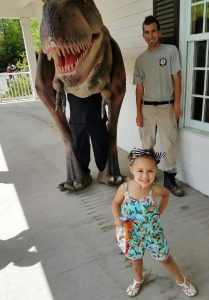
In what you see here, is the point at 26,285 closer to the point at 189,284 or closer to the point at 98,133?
the point at 189,284

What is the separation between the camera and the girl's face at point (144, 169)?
1458 millimetres

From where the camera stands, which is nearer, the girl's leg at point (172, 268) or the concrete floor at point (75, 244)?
the girl's leg at point (172, 268)

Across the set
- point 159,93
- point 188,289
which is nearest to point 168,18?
point 159,93

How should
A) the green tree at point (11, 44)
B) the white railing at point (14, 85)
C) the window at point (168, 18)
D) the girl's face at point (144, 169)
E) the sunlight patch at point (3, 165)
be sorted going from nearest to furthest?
the girl's face at point (144, 169) < the window at point (168, 18) < the sunlight patch at point (3, 165) < the white railing at point (14, 85) < the green tree at point (11, 44)

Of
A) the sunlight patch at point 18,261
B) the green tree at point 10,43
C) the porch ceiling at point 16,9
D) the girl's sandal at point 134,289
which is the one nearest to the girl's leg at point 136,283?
the girl's sandal at point 134,289

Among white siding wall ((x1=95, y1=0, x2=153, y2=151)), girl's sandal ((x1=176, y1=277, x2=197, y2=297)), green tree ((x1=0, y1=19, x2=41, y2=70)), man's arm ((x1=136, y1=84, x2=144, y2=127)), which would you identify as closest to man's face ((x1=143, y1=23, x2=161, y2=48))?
man's arm ((x1=136, y1=84, x2=144, y2=127))

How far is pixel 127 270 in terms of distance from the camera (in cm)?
195

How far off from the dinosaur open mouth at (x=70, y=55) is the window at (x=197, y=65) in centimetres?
104

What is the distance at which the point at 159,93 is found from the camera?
271 centimetres

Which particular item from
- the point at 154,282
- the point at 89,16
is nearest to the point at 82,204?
the point at 154,282

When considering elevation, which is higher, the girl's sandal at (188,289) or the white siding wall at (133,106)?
the white siding wall at (133,106)

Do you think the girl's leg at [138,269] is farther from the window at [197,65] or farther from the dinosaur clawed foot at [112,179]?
the window at [197,65]

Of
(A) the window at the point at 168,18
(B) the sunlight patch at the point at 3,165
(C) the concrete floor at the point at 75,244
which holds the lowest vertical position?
(B) the sunlight patch at the point at 3,165

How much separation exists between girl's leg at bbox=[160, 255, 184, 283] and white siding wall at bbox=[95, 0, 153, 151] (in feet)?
7.74
